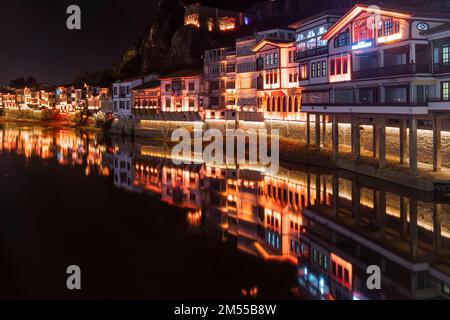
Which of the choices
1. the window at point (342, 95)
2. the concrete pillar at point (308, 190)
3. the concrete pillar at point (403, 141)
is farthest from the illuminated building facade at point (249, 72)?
the concrete pillar at point (403, 141)

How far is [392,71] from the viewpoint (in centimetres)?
2816

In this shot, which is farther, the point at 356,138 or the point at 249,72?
the point at 249,72

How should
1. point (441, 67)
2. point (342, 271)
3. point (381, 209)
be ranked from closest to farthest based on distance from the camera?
point (342, 271)
point (381, 209)
point (441, 67)

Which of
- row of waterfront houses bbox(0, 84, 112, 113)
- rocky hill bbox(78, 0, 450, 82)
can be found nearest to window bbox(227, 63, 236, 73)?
rocky hill bbox(78, 0, 450, 82)

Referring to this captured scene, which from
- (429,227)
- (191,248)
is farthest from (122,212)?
(429,227)

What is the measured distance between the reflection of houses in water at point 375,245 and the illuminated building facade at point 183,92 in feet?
118

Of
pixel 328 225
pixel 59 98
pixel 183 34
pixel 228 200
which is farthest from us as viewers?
pixel 59 98

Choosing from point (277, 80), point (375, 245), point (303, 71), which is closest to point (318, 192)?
point (375, 245)

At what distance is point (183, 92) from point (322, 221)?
43566mm

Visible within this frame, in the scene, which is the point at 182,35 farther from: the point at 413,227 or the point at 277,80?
the point at 413,227

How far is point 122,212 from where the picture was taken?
998 inches

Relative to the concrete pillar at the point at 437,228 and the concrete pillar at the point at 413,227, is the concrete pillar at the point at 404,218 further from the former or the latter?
the concrete pillar at the point at 437,228

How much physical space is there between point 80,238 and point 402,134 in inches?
788

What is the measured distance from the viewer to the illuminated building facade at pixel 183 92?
60.3 metres
